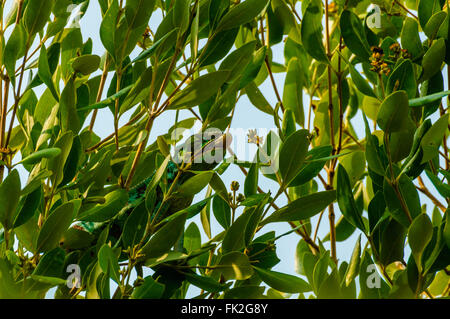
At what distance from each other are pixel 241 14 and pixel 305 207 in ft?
0.95

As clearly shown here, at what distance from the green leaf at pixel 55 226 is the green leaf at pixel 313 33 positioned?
0.54 metres

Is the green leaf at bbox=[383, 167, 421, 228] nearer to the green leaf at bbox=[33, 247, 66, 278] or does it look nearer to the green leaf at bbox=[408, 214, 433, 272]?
the green leaf at bbox=[408, 214, 433, 272]

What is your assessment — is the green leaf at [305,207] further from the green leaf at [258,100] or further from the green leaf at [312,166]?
the green leaf at [258,100]

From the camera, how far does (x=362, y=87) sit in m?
0.99

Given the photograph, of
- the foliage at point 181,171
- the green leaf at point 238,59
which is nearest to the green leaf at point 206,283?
the foliage at point 181,171

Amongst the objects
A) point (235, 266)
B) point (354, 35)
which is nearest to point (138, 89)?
point (235, 266)

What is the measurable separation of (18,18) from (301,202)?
1.63 ft

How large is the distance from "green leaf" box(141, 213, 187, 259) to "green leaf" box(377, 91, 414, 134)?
11.4 inches

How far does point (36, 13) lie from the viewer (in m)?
0.92

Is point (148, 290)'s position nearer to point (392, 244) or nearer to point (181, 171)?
point (181, 171)

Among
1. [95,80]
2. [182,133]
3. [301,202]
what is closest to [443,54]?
[301,202]
